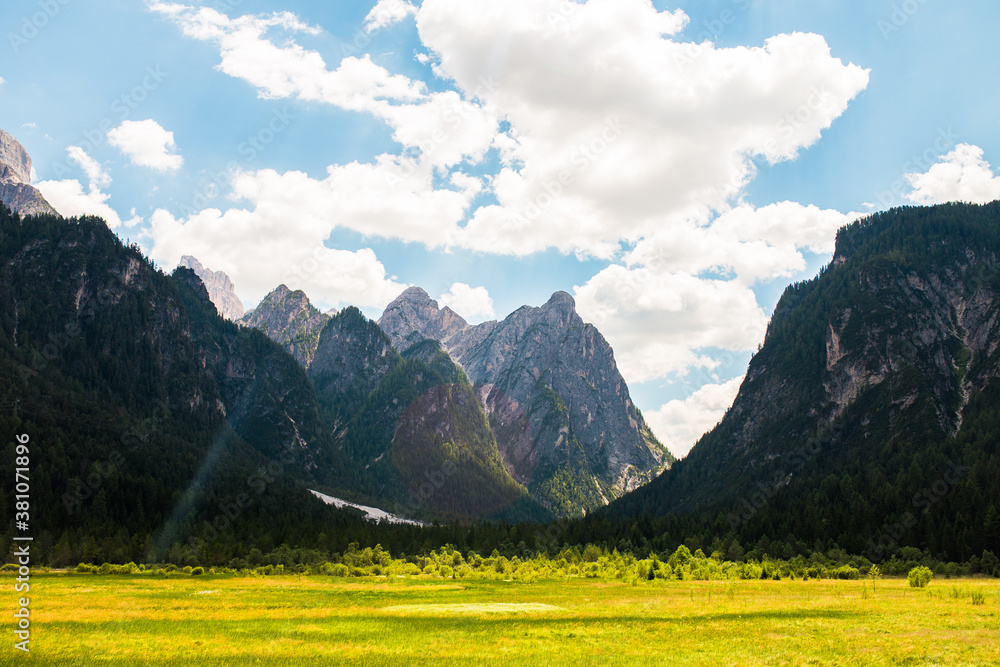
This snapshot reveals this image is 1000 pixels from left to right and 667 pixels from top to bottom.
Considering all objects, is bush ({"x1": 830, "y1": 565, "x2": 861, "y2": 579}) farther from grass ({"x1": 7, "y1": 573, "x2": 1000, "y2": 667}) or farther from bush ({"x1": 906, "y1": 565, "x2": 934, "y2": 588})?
grass ({"x1": 7, "y1": 573, "x2": 1000, "y2": 667})

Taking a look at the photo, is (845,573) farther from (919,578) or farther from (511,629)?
(511,629)

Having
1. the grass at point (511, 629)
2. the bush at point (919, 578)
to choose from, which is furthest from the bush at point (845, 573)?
the grass at point (511, 629)

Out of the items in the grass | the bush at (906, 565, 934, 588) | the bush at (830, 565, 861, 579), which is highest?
the grass

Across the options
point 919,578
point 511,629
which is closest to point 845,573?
point 919,578

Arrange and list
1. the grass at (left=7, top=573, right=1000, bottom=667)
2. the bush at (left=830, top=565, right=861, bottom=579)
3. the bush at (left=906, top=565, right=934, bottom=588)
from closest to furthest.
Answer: the grass at (left=7, top=573, right=1000, bottom=667), the bush at (left=906, top=565, right=934, bottom=588), the bush at (left=830, top=565, right=861, bottom=579)

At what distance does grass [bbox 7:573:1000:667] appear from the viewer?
35.8 metres

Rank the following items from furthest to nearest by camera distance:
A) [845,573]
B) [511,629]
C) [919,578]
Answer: [845,573] → [919,578] → [511,629]

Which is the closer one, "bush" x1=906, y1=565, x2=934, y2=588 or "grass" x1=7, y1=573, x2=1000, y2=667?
"grass" x1=7, y1=573, x2=1000, y2=667

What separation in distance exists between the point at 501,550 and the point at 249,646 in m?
135

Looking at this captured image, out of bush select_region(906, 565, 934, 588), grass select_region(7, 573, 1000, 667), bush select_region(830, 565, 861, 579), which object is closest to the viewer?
grass select_region(7, 573, 1000, 667)

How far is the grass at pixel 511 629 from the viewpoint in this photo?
35.8 metres

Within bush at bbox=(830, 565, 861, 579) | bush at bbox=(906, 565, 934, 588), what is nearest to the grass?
bush at bbox=(906, 565, 934, 588)

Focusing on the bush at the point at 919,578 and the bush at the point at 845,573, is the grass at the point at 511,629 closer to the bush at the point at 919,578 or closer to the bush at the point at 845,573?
the bush at the point at 919,578

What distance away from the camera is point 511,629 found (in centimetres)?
4619
